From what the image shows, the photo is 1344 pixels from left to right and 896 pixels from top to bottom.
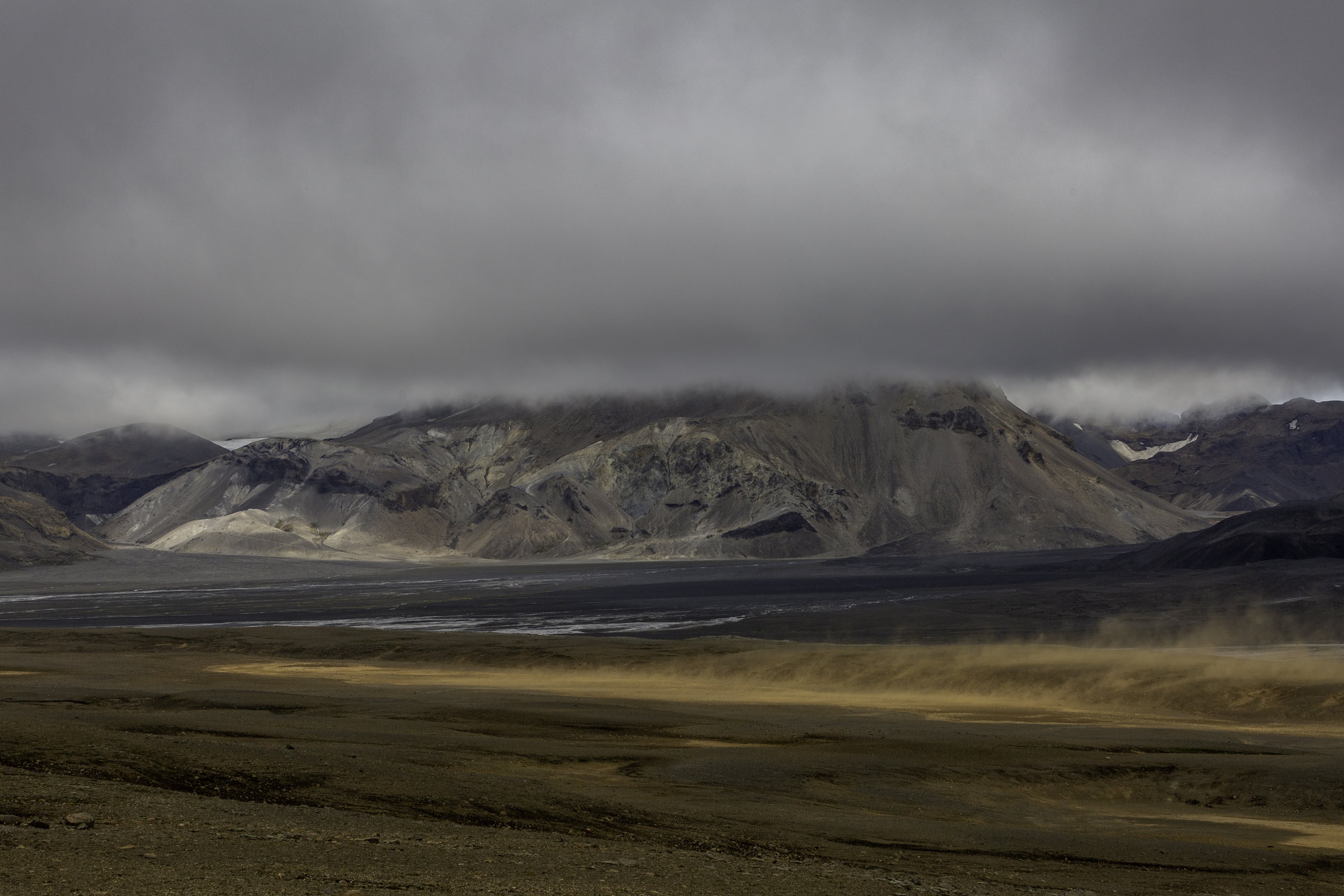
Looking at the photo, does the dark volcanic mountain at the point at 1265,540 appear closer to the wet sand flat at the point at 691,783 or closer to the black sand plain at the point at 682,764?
the black sand plain at the point at 682,764

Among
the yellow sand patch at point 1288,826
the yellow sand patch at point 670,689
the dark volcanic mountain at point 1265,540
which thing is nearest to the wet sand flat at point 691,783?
the yellow sand patch at point 1288,826

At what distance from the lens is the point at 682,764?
76.7ft

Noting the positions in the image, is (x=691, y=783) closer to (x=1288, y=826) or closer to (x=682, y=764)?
(x=682, y=764)

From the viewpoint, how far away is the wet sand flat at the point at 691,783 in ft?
41.2

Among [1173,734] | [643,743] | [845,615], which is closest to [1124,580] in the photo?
[845,615]

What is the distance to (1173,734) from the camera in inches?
1152

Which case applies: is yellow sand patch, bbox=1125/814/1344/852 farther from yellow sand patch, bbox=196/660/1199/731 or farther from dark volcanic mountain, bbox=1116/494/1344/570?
dark volcanic mountain, bbox=1116/494/1344/570

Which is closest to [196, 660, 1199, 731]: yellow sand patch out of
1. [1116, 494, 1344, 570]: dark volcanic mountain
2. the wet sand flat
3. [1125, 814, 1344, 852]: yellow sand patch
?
the wet sand flat

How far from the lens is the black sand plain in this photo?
12852mm

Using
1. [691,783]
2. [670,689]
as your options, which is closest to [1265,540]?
[670,689]

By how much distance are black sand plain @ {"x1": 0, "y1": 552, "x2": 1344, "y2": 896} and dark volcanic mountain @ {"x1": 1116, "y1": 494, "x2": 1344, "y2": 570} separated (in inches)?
2294

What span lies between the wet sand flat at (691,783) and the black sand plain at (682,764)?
0.10m

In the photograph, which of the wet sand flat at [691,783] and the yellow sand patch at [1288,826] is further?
the yellow sand patch at [1288,826]

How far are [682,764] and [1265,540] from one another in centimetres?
11623
